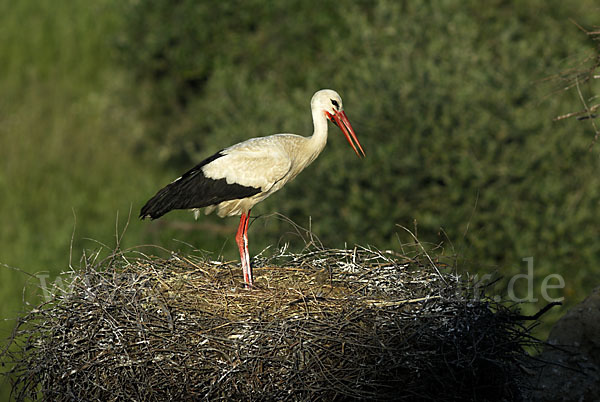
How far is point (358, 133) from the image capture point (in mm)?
11125

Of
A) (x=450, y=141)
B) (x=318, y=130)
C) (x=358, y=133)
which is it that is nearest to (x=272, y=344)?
(x=318, y=130)

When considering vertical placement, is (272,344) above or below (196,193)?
below

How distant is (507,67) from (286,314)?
24.3ft

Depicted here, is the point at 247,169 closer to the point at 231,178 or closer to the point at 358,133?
the point at 231,178

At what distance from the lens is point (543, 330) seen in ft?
33.0

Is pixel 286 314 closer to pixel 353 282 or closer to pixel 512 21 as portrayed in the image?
pixel 353 282

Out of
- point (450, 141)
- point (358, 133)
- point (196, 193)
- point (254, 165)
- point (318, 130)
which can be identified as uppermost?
point (318, 130)

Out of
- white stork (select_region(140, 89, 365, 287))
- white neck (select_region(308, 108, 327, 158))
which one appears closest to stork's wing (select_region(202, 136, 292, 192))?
white stork (select_region(140, 89, 365, 287))

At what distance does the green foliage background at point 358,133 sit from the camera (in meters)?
10.4

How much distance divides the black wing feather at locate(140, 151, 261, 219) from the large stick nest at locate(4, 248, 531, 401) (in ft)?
3.01

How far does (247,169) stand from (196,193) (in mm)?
390

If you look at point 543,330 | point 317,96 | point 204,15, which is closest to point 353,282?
point 317,96

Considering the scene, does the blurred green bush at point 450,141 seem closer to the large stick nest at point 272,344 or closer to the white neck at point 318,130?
the white neck at point 318,130

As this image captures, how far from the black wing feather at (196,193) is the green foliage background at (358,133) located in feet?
2.88
